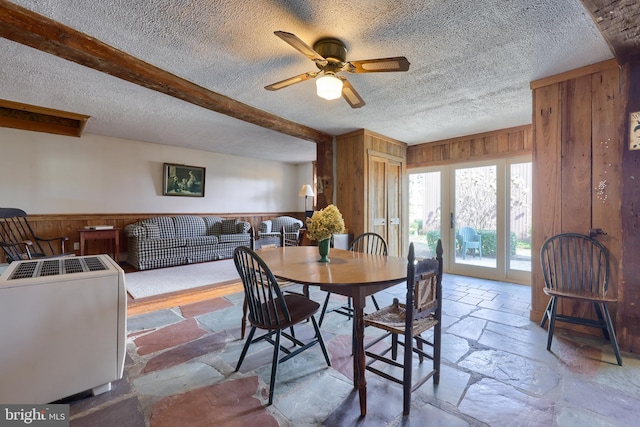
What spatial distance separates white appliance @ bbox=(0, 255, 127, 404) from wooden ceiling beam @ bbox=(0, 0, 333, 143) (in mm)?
1480

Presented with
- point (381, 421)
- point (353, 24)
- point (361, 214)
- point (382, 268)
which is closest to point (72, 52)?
point (353, 24)

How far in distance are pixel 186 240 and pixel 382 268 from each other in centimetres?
461

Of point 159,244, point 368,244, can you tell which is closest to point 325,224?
point 368,244

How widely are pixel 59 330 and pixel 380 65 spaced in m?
2.53

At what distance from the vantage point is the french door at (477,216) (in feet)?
13.6

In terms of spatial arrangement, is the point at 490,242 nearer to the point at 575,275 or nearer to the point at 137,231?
the point at 575,275

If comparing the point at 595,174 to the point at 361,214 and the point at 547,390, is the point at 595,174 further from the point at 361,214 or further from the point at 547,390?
the point at 361,214

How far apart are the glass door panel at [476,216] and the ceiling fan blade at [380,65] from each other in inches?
131

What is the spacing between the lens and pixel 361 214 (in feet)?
14.2

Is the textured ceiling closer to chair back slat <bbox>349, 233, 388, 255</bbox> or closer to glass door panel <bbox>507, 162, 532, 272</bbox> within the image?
glass door panel <bbox>507, 162, 532, 272</bbox>

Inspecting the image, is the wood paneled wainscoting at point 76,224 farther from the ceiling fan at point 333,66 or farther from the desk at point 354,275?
the ceiling fan at point 333,66

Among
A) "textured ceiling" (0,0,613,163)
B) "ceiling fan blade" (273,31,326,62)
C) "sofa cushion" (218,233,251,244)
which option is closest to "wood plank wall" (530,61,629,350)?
"textured ceiling" (0,0,613,163)

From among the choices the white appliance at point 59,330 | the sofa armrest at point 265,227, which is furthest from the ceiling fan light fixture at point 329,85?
the sofa armrest at point 265,227

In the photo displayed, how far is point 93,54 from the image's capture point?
6.73 feet
